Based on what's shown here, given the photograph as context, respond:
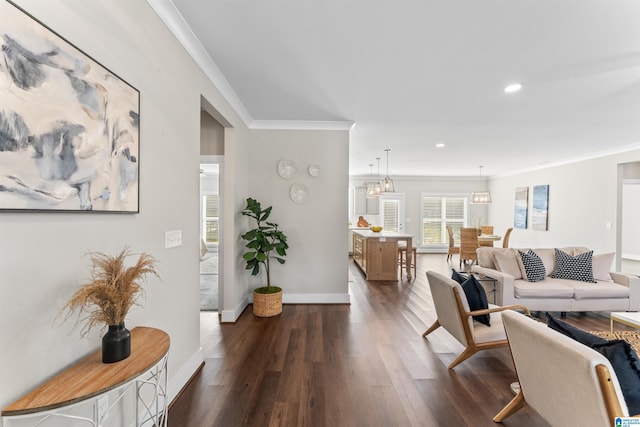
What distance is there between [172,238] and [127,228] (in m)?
0.45

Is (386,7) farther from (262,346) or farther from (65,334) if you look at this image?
(262,346)

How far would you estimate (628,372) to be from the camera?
1.21m

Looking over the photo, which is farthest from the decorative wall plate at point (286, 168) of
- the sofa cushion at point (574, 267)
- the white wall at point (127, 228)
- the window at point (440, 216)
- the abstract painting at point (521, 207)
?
the abstract painting at point (521, 207)

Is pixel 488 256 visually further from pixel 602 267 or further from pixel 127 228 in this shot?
pixel 127 228

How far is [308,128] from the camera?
155 inches

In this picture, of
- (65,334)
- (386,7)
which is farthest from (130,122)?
(386,7)

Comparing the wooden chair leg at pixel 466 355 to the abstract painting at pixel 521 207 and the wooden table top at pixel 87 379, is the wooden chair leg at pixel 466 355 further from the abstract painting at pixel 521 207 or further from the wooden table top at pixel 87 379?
the abstract painting at pixel 521 207

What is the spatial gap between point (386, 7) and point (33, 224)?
84.0 inches

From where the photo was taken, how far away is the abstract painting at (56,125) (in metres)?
0.89

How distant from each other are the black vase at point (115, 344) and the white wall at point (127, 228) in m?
0.17

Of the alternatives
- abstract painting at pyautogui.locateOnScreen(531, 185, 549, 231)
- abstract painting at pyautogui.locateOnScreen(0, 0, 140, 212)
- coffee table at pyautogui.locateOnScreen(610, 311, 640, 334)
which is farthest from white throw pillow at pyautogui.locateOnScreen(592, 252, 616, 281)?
abstract painting at pyautogui.locateOnScreen(0, 0, 140, 212)

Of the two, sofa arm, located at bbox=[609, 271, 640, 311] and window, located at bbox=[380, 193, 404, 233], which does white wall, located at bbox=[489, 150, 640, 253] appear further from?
window, located at bbox=[380, 193, 404, 233]

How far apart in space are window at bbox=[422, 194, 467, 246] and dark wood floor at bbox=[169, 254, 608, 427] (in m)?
5.60

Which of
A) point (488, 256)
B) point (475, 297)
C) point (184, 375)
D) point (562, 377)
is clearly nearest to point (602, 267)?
point (488, 256)
